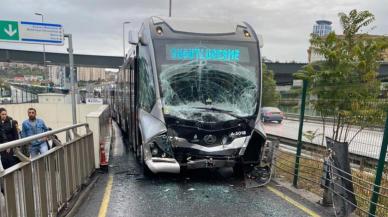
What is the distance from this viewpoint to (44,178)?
171 inches

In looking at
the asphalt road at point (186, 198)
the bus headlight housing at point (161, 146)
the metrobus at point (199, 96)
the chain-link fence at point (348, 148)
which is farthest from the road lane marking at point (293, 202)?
the bus headlight housing at point (161, 146)

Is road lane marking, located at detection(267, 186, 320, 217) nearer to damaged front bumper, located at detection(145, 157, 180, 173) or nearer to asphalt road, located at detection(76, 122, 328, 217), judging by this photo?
asphalt road, located at detection(76, 122, 328, 217)

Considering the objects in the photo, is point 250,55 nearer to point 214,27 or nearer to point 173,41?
point 214,27

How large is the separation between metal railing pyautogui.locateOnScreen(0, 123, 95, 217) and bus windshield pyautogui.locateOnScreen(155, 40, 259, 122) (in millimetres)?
2032

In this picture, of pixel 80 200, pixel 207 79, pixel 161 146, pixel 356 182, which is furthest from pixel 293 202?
pixel 80 200

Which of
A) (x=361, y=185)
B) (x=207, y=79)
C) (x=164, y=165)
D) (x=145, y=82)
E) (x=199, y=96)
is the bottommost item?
(x=164, y=165)

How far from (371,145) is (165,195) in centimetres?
368

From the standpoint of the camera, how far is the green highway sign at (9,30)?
8383mm

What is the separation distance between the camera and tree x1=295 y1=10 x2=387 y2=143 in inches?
294

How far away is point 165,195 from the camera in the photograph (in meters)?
6.66

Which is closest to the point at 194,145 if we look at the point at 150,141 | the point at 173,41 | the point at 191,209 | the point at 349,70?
the point at 150,141

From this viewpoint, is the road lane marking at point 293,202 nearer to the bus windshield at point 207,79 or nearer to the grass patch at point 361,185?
the grass patch at point 361,185

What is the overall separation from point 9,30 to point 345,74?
808 cm

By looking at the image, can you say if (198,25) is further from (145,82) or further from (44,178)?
(44,178)
